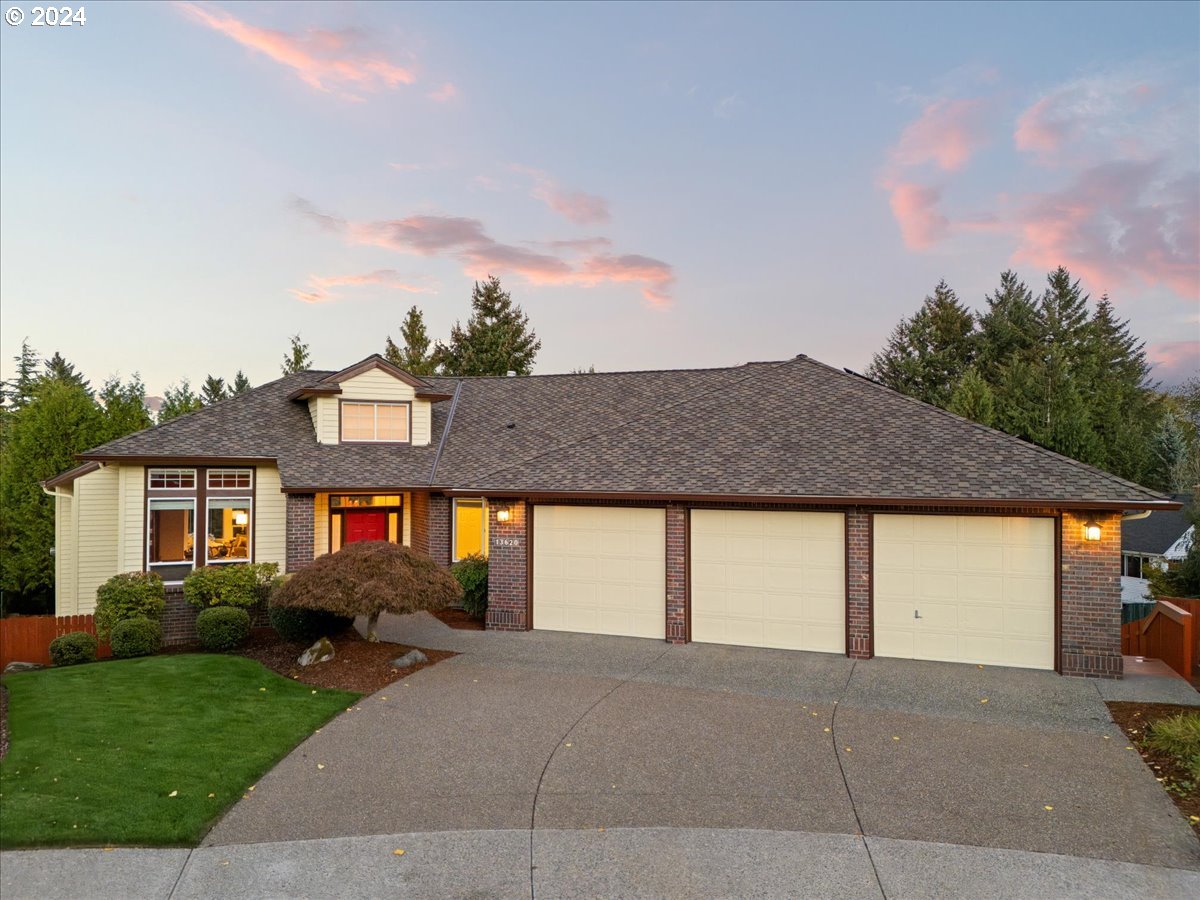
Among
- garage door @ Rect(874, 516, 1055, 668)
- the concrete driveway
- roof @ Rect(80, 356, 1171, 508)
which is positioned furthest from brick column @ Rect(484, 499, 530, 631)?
garage door @ Rect(874, 516, 1055, 668)

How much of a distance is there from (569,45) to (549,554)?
Answer: 12297 millimetres

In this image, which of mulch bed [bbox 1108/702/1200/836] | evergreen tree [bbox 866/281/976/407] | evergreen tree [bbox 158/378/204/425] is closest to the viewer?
mulch bed [bbox 1108/702/1200/836]

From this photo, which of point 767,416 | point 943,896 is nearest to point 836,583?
point 767,416

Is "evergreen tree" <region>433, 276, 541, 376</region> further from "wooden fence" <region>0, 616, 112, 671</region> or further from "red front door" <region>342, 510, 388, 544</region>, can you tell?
"wooden fence" <region>0, 616, 112, 671</region>

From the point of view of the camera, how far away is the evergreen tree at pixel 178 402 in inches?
1459

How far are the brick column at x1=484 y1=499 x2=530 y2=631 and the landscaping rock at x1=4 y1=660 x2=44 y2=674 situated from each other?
8.64 meters

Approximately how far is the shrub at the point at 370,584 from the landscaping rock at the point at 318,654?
0.79 metres

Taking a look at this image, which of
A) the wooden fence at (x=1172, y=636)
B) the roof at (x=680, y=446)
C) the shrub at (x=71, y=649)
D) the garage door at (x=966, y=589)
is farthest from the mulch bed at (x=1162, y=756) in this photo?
the shrub at (x=71, y=649)

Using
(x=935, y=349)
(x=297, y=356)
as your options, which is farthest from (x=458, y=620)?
(x=935, y=349)

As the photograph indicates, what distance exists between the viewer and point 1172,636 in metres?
10.7

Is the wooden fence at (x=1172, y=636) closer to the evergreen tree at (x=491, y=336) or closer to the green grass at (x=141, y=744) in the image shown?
the green grass at (x=141, y=744)

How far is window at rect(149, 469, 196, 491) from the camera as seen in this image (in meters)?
14.2

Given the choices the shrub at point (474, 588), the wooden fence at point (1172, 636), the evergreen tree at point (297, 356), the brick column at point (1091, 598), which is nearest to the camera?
the brick column at point (1091, 598)

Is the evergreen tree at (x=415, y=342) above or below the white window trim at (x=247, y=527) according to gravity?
above
